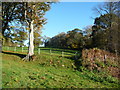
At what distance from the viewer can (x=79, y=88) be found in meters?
6.76

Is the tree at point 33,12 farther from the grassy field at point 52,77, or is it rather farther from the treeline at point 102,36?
the treeline at point 102,36

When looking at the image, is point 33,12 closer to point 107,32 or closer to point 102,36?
point 107,32

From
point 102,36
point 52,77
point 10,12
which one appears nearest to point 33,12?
point 10,12

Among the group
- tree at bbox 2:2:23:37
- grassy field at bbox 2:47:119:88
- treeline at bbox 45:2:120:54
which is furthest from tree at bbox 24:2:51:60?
treeline at bbox 45:2:120:54

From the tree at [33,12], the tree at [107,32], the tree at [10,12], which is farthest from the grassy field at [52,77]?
the tree at [107,32]

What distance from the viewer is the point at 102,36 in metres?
23.1

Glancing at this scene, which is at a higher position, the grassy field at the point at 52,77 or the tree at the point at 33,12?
the tree at the point at 33,12

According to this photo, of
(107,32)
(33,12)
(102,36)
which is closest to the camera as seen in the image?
(33,12)

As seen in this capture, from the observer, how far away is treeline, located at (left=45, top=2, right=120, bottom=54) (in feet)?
57.7

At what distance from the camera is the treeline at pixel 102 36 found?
57.7ft

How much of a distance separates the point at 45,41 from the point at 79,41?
21961 millimetres

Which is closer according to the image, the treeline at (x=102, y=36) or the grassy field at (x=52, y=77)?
the grassy field at (x=52, y=77)

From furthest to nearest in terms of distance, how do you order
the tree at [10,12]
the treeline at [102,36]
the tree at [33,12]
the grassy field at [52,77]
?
1. the treeline at [102,36]
2. the tree at [10,12]
3. the tree at [33,12]
4. the grassy field at [52,77]

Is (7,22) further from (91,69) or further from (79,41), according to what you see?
(79,41)
